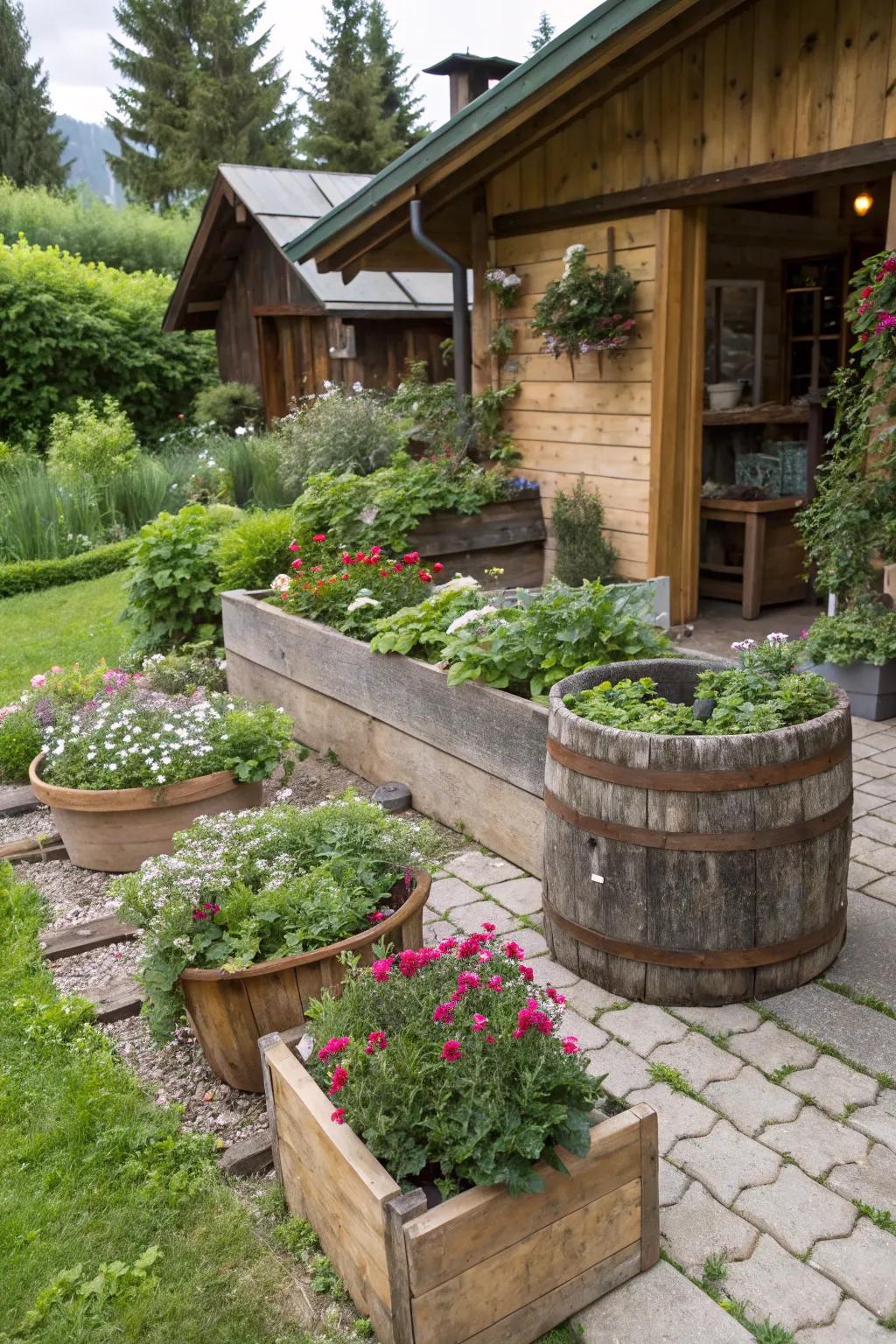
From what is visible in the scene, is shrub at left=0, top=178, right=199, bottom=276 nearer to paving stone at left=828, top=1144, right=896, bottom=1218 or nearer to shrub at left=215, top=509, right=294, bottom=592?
shrub at left=215, top=509, right=294, bottom=592

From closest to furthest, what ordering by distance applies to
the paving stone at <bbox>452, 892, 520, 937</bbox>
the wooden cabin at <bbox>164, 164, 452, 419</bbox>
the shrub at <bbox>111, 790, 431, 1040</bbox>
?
the shrub at <bbox>111, 790, 431, 1040</bbox>, the paving stone at <bbox>452, 892, 520, 937</bbox>, the wooden cabin at <bbox>164, 164, 452, 419</bbox>

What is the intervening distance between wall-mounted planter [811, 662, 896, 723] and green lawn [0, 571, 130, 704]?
428 centimetres

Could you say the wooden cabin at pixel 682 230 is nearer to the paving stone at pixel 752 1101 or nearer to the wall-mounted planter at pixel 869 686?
the wall-mounted planter at pixel 869 686

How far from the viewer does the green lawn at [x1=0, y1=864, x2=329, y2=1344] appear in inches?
88.9

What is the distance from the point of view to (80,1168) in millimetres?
2691

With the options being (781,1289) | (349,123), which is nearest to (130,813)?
(781,1289)

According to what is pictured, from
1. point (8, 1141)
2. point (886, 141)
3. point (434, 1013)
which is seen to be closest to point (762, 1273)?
point (434, 1013)

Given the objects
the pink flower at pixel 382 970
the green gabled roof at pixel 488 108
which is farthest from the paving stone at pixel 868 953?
the green gabled roof at pixel 488 108

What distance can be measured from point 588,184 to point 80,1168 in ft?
21.7

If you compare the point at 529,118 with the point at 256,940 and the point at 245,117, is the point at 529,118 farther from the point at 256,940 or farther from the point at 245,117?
the point at 245,117

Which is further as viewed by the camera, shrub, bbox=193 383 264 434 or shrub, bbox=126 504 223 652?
shrub, bbox=193 383 264 434

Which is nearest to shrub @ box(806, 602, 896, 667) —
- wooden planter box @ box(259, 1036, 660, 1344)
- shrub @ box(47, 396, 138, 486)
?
wooden planter box @ box(259, 1036, 660, 1344)

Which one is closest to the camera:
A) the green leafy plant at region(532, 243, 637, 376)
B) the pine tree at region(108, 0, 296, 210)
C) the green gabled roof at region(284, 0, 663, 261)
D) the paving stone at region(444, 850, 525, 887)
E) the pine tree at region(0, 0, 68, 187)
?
the paving stone at region(444, 850, 525, 887)

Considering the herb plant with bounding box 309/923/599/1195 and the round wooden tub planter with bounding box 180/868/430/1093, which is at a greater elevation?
the herb plant with bounding box 309/923/599/1195
